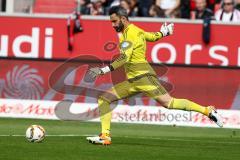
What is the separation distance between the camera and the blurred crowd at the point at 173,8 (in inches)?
904

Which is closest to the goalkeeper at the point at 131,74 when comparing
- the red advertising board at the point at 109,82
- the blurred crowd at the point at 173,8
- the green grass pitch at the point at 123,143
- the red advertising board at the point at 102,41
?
the green grass pitch at the point at 123,143

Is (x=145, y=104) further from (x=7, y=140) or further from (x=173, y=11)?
(x=7, y=140)

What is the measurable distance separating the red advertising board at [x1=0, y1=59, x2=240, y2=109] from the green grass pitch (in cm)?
114

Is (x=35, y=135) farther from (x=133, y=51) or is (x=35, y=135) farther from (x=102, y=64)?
(x=102, y=64)

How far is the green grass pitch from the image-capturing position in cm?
1393

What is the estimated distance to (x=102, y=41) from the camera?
75.2 feet

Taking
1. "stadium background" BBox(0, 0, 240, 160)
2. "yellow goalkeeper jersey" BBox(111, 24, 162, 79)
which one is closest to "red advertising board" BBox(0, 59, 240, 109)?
"stadium background" BBox(0, 0, 240, 160)

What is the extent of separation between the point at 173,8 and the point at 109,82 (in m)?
3.08

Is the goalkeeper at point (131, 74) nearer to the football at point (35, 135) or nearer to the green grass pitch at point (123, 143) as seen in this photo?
the green grass pitch at point (123, 143)

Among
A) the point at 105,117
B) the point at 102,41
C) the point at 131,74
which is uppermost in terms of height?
the point at 131,74

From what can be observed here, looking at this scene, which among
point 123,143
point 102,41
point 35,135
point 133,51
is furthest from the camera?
point 102,41

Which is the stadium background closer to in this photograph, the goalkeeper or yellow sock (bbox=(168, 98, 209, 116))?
yellow sock (bbox=(168, 98, 209, 116))

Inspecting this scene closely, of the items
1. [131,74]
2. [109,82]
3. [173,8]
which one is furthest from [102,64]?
[131,74]

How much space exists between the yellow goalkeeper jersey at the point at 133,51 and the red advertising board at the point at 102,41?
6.37 m
